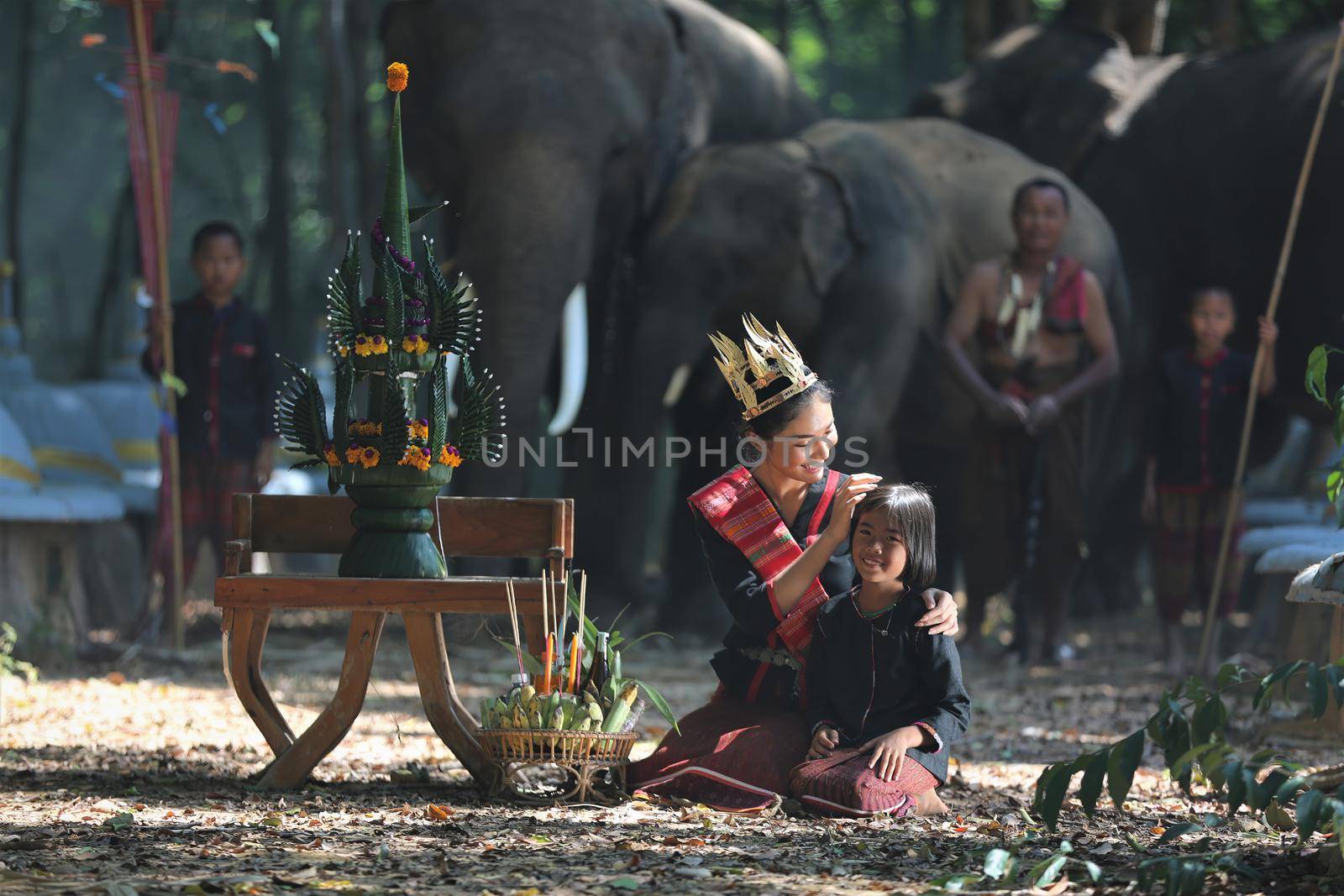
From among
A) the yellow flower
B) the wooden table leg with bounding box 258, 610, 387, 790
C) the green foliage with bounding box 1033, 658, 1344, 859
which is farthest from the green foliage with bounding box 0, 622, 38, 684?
the green foliage with bounding box 1033, 658, 1344, 859

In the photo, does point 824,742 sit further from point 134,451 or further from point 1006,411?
Answer: point 134,451

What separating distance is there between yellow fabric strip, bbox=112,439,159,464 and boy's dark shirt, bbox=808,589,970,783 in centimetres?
571

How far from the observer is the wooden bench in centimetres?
463

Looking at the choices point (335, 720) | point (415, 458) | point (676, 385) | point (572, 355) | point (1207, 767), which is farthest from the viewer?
point (572, 355)

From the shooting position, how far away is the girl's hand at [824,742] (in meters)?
4.62

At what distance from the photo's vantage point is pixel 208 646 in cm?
840

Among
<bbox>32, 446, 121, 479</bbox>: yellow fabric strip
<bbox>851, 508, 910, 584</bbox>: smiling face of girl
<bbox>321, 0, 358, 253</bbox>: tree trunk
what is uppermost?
<bbox>321, 0, 358, 253</bbox>: tree trunk

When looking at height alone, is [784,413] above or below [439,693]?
above

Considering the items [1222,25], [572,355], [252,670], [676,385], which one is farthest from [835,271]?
[1222,25]

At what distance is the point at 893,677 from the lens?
180 inches

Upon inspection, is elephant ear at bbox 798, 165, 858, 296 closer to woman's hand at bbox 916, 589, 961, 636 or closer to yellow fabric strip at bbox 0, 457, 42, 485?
yellow fabric strip at bbox 0, 457, 42, 485

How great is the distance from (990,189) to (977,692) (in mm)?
2936

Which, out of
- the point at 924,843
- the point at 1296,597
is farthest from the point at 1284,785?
the point at 1296,597

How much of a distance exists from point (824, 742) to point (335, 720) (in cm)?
121
